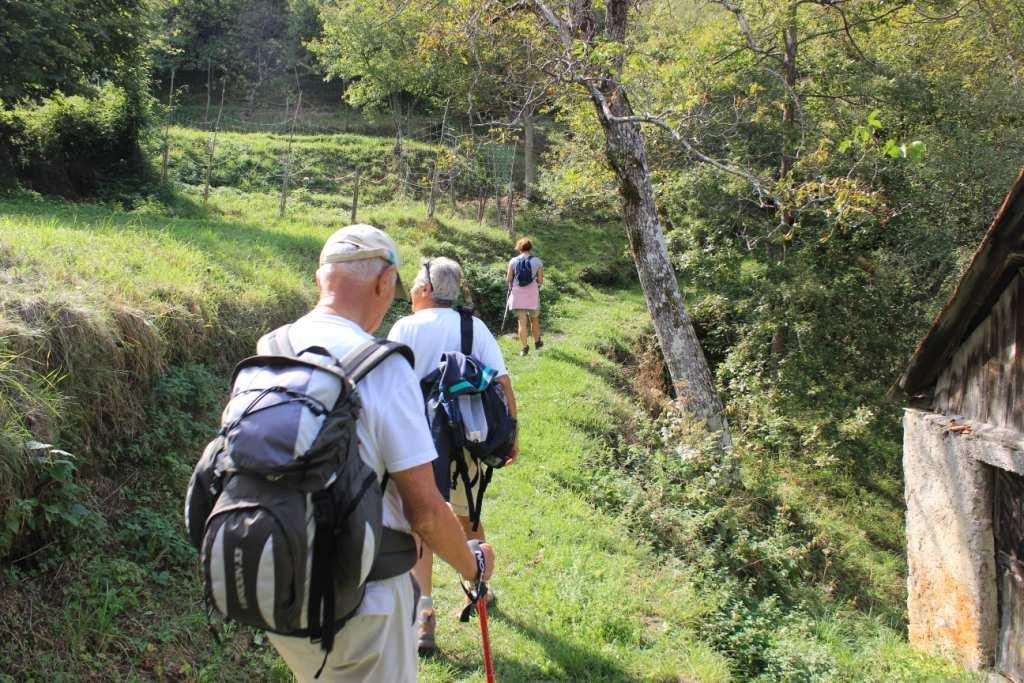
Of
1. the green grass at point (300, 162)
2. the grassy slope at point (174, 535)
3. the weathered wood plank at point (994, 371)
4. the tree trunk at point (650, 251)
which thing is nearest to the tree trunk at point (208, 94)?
the green grass at point (300, 162)

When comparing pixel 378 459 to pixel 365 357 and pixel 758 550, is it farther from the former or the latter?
pixel 758 550

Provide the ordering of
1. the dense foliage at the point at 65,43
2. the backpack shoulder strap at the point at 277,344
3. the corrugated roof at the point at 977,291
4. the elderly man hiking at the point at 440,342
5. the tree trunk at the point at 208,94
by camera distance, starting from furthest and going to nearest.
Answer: the tree trunk at the point at 208,94
the dense foliage at the point at 65,43
the corrugated roof at the point at 977,291
the elderly man hiking at the point at 440,342
the backpack shoulder strap at the point at 277,344

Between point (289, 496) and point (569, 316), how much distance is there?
13.6m

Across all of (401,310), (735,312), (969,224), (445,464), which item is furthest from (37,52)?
(969,224)

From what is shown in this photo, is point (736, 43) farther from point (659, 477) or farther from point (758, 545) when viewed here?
point (758, 545)

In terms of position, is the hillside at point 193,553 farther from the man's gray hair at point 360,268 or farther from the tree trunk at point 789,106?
the tree trunk at point 789,106

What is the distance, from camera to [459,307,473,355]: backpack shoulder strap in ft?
12.5

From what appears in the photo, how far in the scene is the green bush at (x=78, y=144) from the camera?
13.5 meters

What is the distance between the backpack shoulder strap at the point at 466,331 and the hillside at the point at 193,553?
1846 mm

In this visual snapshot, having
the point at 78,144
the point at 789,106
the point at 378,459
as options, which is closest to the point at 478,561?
the point at 378,459

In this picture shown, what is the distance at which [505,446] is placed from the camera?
12.4ft

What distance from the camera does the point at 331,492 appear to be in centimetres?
185

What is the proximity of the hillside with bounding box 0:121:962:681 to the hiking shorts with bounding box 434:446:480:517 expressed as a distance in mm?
866

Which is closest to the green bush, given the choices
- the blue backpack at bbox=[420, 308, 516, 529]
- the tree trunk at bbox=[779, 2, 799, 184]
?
the blue backpack at bbox=[420, 308, 516, 529]
